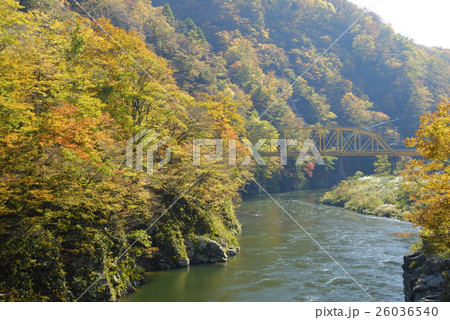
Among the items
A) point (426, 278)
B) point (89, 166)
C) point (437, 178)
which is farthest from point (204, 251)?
point (437, 178)

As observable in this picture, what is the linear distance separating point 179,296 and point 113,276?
2.42 meters

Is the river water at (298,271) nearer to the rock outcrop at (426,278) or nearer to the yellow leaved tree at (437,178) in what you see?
the rock outcrop at (426,278)

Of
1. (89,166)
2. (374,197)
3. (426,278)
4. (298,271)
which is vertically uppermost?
(89,166)

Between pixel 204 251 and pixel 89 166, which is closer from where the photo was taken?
pixel 89 166

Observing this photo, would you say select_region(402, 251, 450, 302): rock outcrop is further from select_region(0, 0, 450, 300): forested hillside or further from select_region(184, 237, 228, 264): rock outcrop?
select_region(0, 0, 450, 300): forested hillside

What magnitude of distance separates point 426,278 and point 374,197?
26233 millimetres

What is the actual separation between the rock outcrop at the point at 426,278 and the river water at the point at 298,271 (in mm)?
796

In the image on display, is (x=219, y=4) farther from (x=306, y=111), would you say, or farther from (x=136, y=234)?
(x=136, y=234)

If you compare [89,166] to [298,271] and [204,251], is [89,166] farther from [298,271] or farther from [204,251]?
[298,271]

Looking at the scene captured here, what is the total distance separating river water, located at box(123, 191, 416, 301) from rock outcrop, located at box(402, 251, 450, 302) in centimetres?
80

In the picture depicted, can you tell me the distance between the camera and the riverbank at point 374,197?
34.0 meters

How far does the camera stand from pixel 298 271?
56.9 feet

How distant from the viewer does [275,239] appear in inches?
960

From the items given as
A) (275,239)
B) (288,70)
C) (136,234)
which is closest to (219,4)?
(288,70)
